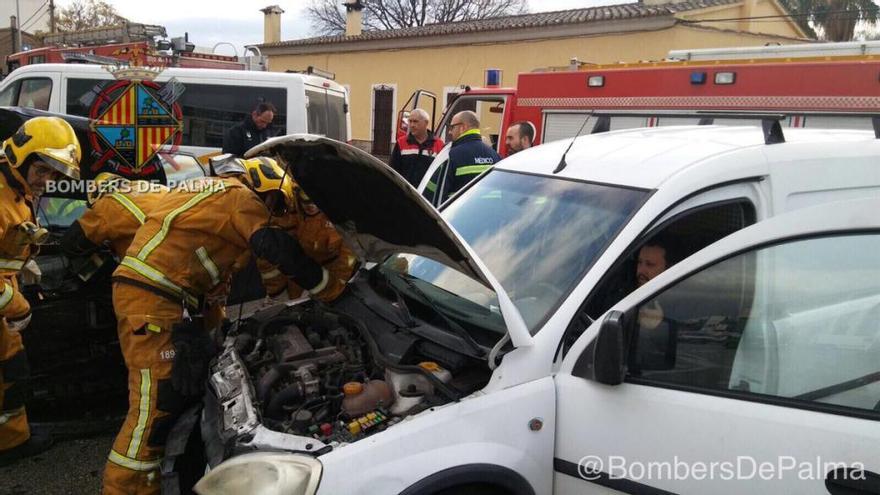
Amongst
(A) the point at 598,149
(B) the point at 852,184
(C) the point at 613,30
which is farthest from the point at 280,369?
(C) the point at 613,30

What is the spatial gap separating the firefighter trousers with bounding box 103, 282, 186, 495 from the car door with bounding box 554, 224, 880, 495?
1897 mm

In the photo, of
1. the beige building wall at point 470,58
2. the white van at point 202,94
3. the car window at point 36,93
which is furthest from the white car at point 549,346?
the beige building wall at point 470,58

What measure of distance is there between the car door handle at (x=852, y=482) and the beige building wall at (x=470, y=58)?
13679 millimetres

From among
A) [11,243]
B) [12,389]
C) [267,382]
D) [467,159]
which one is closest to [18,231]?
[11,243]

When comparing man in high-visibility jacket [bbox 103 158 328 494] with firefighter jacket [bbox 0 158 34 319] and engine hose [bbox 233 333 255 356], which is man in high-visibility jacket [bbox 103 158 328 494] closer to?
engine hose [bbox 233 333 255 356]

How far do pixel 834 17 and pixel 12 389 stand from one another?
75.7ft

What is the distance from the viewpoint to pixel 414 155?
23.8ft

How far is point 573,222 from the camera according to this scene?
252cm

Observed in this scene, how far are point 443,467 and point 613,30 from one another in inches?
571

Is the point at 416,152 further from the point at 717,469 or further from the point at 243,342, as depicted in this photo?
the point at 717,469

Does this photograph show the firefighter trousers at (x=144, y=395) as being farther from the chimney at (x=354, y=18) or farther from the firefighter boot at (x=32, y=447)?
the chimney at (x=354, y=18)

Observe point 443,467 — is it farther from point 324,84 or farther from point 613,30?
point 613,30

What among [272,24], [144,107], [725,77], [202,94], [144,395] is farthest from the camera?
[272,24]

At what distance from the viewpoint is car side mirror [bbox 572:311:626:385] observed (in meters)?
1.97
